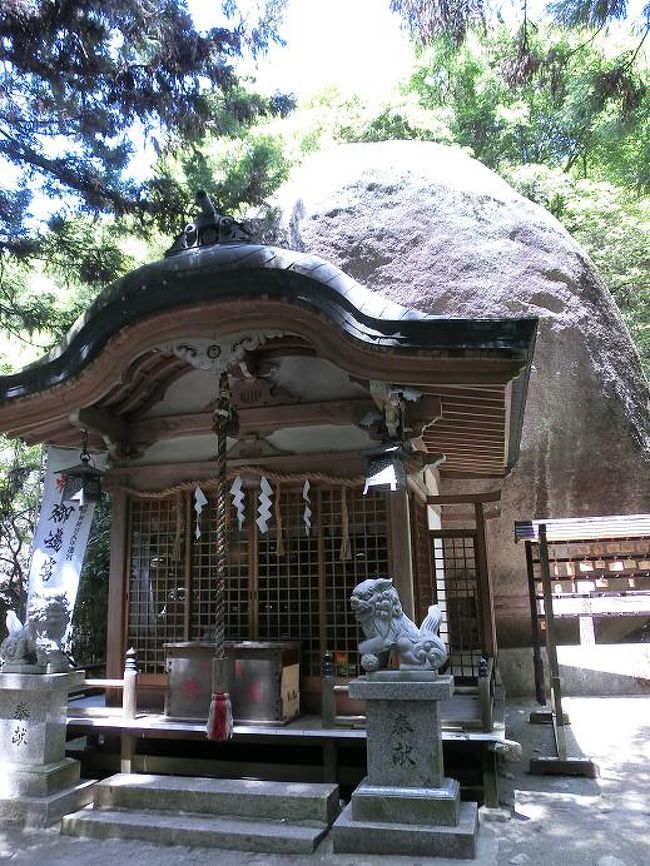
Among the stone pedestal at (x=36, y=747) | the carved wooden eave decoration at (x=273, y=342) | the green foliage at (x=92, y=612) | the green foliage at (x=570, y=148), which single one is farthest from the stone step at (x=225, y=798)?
the green foliage at (x=570, y=148)

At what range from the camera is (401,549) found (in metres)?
6.87

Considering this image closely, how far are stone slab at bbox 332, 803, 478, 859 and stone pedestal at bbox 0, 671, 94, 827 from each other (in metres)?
2.62

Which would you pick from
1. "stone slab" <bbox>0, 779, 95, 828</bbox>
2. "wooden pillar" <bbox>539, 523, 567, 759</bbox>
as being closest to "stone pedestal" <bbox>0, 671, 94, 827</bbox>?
"stone slab" <bbox>0, 779, 95, 828</bbox>

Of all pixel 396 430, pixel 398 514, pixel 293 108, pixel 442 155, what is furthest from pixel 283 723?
pixel 442 155

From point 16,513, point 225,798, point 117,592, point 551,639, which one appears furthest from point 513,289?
point 16,513

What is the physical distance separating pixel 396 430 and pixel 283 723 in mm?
3011

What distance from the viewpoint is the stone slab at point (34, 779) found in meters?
5.68

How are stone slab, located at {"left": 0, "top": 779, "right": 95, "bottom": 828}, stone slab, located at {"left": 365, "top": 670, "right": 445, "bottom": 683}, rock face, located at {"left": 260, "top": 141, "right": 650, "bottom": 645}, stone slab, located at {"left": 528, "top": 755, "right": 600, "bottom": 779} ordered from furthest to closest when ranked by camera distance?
rock face, located at {"left": 260, "top": 141, "right": 650, "bottom": 645}, stone slab, located at {"left": 528, "top": 755, "right": 600, "bottom": 779}, stone slab, located at {"left": 0, "top": 779, "right": 95, "bottom": 828}, stone slab, located at {"left": 365, "top": 670, "right": 445, "bottom": 683}

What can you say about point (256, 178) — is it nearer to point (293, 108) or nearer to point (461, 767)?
point (293, 108)

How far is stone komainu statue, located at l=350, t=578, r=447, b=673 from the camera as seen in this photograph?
5.04 meters

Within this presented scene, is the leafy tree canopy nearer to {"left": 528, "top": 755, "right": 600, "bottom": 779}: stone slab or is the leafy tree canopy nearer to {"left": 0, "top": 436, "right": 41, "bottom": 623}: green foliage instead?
{"left": 0, "top": 436, "right": 41, "bottom": 623}: green foliage

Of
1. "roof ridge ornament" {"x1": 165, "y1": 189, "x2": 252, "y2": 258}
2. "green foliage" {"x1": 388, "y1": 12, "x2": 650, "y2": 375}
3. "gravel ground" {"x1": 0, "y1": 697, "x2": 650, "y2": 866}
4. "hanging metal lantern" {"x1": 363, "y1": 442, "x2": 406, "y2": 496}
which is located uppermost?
"green foliage" {"x1": 388, "y1": 12, "x2": 650, "y2": 375}

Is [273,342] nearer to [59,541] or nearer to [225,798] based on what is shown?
[59,541]

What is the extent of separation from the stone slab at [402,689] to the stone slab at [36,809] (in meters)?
2.81
